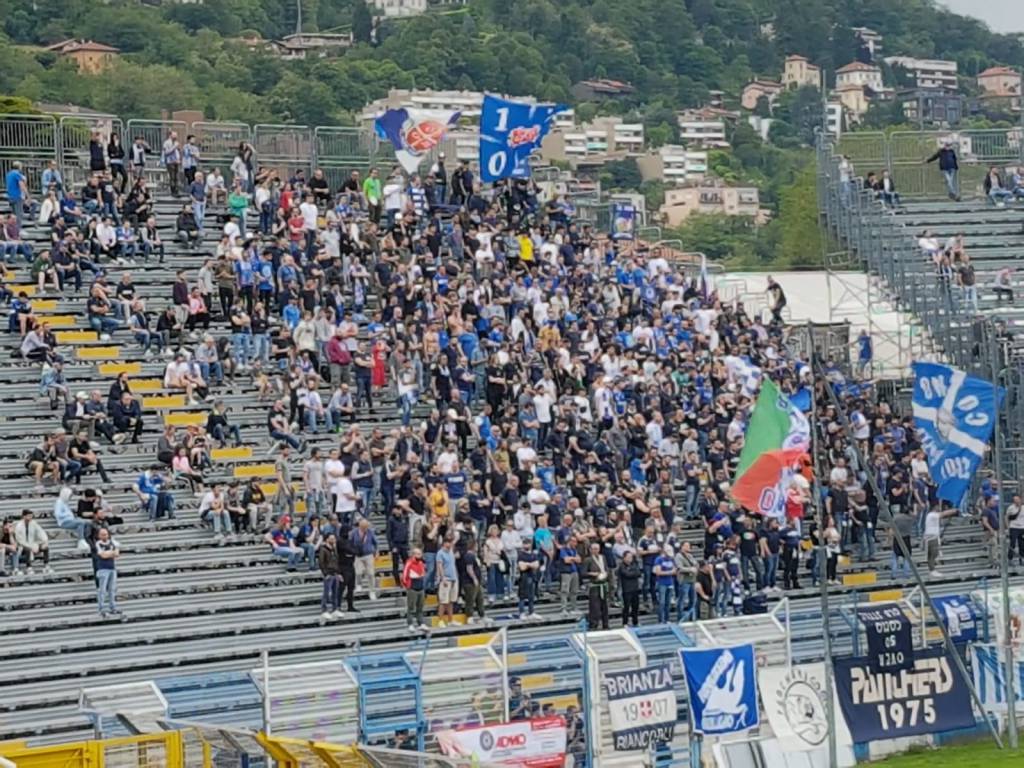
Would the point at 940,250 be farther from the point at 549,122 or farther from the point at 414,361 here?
the point at 414,361

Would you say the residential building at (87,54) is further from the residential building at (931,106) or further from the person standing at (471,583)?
the person standing at (471,583)

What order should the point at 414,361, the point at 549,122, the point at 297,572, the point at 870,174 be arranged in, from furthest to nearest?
the point at 870,174 → the point at 549,122 → the point at 414,361 → the point at 297,572

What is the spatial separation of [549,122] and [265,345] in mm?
10691

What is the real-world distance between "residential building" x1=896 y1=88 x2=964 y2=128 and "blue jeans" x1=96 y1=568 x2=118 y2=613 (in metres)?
56.5

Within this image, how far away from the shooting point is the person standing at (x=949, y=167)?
184 feet

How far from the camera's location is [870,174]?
2195 inches

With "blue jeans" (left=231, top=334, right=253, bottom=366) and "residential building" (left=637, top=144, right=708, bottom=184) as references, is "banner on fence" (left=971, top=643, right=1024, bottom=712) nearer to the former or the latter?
"blue jeans" (left=231, top=334, right=253, bottom=366)

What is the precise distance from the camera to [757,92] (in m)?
178

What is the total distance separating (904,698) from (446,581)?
7.90 meters

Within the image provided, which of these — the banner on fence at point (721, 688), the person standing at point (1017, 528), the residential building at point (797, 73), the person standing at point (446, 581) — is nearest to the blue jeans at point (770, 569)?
the person standing at point (1017, 528)

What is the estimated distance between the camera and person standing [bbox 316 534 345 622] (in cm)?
3534

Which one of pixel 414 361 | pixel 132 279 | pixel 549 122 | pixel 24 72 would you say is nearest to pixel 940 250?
pixel 549 122

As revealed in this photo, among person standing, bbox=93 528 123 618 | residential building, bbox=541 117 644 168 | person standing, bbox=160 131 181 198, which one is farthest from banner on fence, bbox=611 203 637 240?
residential building, bbox=541 117 644 168

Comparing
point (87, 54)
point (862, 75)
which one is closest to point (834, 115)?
point (87, 54)
